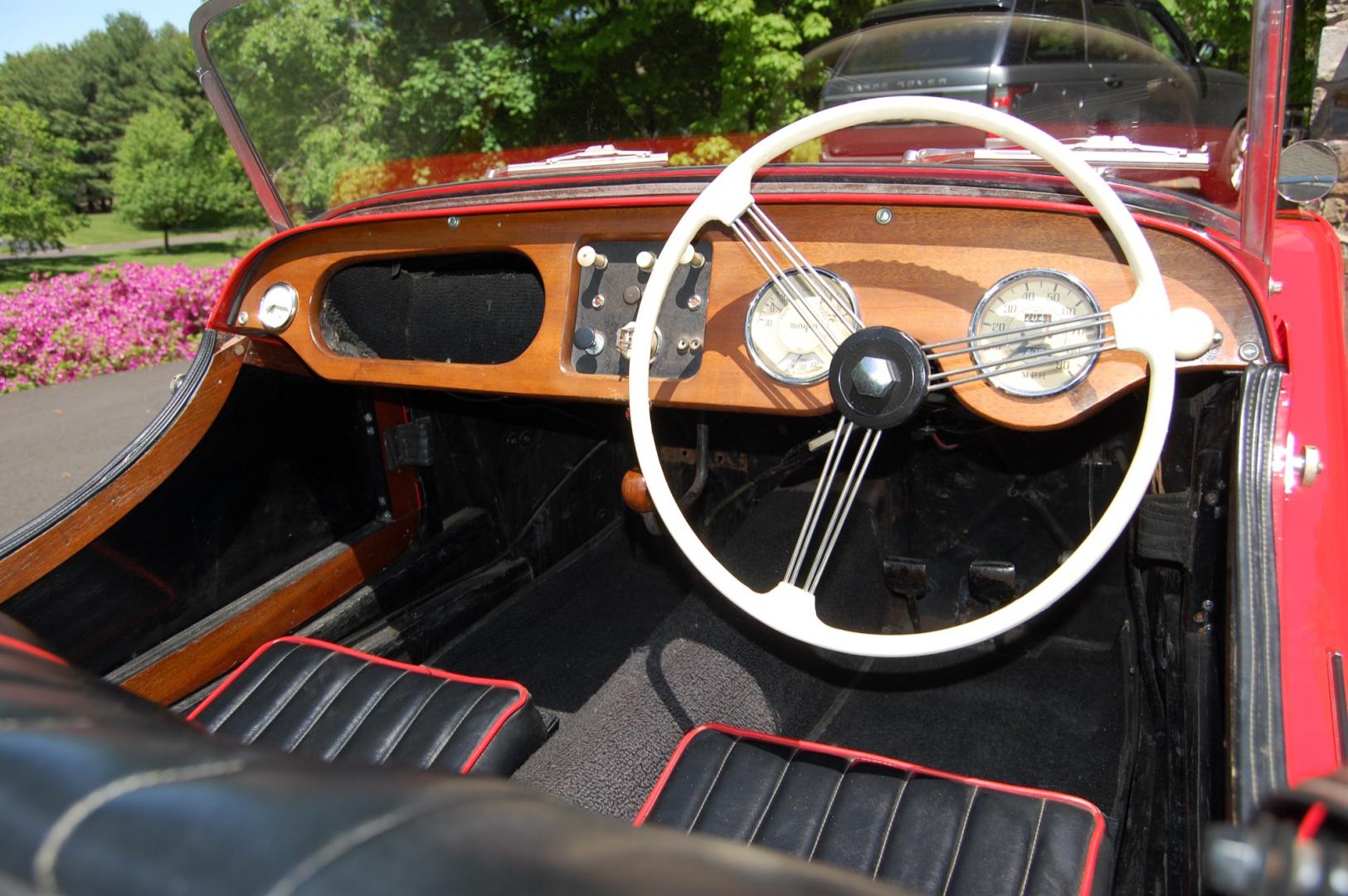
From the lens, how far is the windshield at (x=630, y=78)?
207 cm

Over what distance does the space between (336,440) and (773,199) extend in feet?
4.78

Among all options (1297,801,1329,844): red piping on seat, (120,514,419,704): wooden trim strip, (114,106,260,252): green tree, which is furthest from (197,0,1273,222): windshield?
(114,106,260,252): green tree

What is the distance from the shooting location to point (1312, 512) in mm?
1418

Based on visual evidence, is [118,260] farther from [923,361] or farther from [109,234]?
[923,361]

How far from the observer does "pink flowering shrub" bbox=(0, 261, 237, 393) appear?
23.5 feet

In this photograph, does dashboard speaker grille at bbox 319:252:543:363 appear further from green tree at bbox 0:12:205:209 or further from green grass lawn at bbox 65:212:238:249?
green tree at bbox 0:12:205:209

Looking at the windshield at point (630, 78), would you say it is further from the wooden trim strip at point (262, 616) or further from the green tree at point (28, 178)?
the green tree at point (28, 178)

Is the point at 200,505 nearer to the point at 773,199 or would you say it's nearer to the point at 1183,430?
the point at 773,199

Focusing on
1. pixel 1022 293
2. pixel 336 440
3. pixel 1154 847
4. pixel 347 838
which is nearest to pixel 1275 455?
pixel 1022 293

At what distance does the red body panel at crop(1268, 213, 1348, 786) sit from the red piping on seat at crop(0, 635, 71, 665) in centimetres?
119

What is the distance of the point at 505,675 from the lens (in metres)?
2.62

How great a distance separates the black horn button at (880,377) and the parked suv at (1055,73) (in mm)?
728

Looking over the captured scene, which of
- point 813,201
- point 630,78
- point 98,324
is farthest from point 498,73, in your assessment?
point 98,324

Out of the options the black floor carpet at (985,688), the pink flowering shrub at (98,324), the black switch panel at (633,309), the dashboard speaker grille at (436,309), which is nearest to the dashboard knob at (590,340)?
the black switch panel at (633,309)
